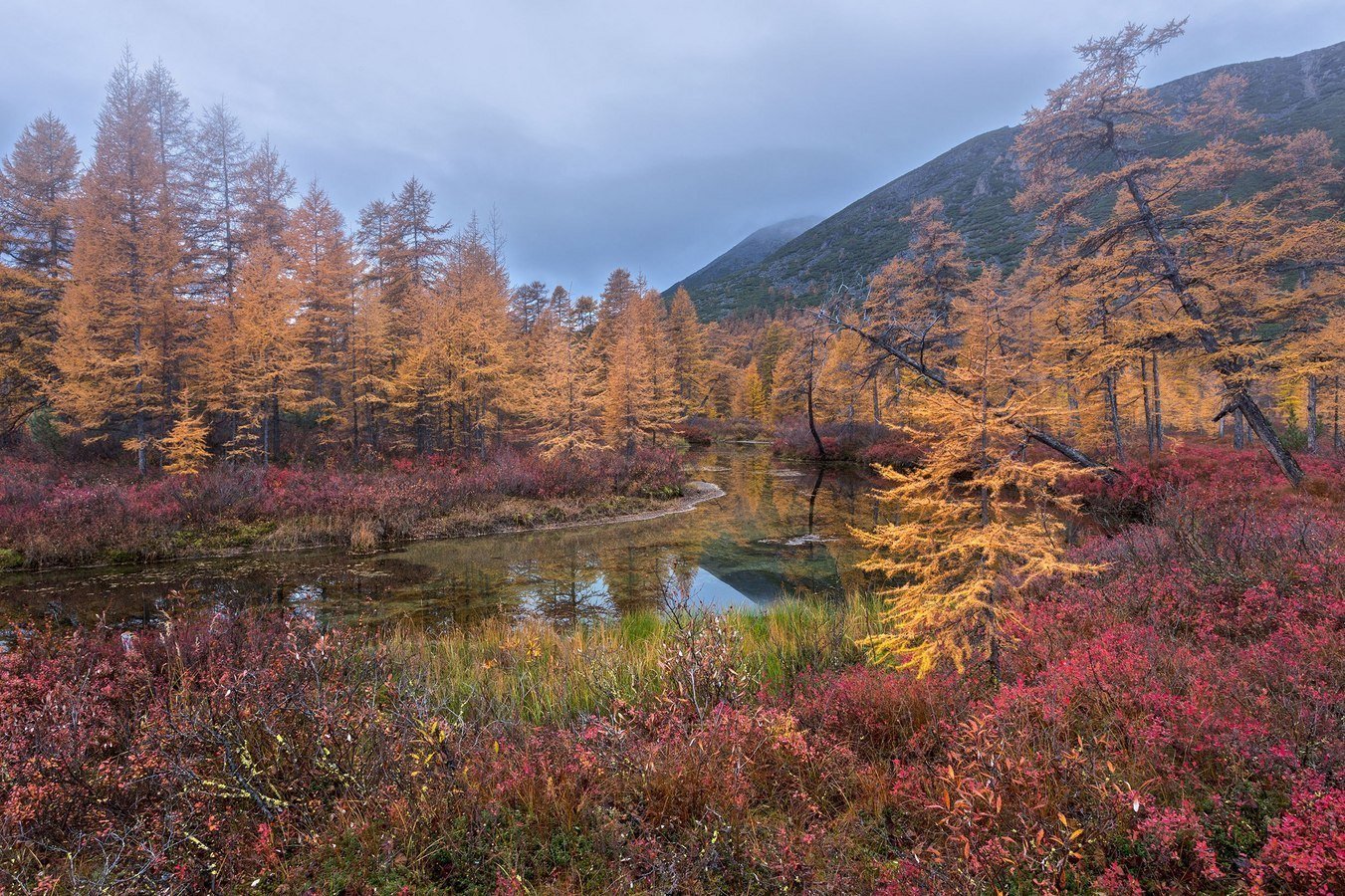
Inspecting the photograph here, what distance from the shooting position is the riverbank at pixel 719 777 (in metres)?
2.45

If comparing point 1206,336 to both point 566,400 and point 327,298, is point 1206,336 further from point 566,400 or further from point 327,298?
point 327,298

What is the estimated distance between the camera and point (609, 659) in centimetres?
637

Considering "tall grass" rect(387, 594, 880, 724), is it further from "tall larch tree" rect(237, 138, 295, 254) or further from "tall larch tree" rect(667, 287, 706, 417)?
"tall larch tree" rect(667, 287, 706, 417)

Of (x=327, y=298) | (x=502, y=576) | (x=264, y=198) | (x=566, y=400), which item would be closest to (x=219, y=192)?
(x=264, y=198)

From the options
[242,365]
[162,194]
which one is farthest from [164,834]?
[162,194]

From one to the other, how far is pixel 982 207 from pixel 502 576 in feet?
604

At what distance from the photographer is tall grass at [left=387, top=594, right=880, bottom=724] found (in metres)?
4.93

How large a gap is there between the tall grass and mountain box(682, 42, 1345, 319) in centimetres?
8773

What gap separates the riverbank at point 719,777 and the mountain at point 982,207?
90.3m

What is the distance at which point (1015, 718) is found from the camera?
339 cm

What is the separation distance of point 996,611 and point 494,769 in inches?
174

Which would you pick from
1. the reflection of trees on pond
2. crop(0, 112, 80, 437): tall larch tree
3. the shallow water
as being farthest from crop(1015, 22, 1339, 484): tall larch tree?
crop(0, 112, 80, 437): tall larch tree

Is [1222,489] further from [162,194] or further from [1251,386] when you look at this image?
[162,194]

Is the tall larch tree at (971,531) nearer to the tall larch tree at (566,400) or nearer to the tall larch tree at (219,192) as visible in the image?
the tall larch tree at (566,400)
